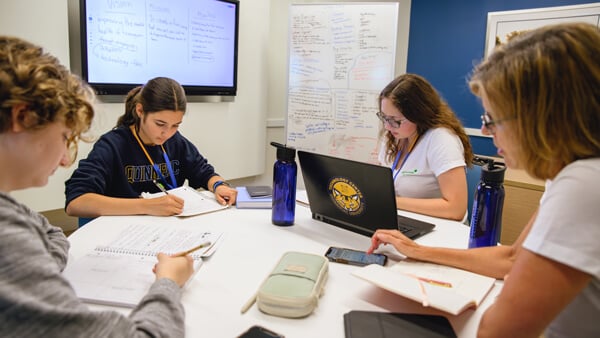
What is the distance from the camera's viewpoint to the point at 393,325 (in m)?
0.82

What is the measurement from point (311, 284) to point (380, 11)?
2.85 meters

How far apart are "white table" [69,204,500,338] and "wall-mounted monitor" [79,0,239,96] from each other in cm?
145

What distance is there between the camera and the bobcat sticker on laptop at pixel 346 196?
1.31m

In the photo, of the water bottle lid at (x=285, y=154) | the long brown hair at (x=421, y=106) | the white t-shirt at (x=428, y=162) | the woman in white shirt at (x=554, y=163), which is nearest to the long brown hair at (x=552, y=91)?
the woman in white shirt at (x=554, y=163)

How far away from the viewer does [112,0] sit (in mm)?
2479

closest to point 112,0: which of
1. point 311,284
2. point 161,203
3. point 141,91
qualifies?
point 141,91

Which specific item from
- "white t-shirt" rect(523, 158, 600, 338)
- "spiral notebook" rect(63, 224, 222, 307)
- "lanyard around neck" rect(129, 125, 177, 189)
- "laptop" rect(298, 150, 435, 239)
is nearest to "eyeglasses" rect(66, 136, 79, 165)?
"spiral notebook" rect(63, 224, 222, 307)

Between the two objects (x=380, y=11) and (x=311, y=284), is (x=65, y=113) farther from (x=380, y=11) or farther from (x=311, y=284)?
(x=380, y=11)

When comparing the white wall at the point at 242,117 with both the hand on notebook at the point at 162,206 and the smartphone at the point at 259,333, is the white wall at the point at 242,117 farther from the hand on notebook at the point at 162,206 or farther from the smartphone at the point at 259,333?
the smartphone at the point at 259,333

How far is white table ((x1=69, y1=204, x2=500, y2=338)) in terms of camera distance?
2.74 ft

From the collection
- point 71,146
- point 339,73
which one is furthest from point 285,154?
point 339,73

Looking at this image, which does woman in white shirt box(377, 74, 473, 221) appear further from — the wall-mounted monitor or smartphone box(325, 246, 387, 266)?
the wall-mounted monitor

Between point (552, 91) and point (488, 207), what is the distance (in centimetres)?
Result: 54

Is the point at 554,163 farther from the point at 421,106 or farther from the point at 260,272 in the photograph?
the point at 421,106
